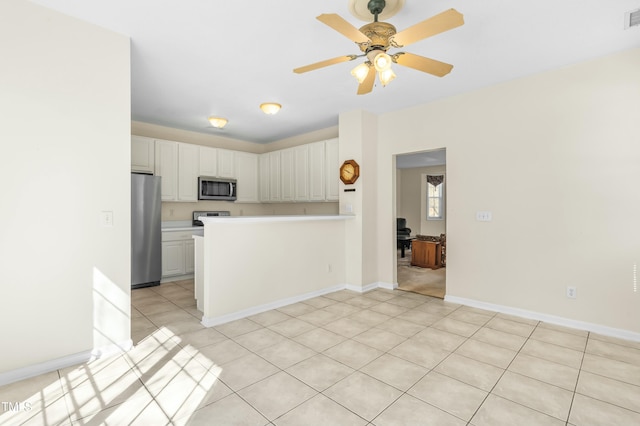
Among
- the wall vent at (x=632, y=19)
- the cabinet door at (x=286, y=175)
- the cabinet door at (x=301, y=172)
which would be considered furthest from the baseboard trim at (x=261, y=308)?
the wall vent at (x=632, y=19)

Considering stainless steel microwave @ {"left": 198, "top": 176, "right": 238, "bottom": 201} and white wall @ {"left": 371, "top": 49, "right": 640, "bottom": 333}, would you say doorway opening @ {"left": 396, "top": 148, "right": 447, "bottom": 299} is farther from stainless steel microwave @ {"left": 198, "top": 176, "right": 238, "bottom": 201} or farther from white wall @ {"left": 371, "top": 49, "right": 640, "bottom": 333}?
stainless steel microwave @ {"left": 198, "top": 176, "right": 238, "bottom": 201}

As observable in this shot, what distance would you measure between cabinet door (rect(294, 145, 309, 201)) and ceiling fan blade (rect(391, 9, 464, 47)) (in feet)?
11.8

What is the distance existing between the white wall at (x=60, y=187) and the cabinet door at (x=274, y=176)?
11.7ft

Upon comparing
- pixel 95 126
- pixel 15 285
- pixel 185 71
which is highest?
pixel 185 71

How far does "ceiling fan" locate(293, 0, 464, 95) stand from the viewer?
70.2 inches

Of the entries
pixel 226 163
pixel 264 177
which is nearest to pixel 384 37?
pixel 226 163

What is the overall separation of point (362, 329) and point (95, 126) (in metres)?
2.95

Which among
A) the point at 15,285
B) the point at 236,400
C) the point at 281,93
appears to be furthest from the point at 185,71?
the point at 236,400

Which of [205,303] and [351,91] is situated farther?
[351,91]

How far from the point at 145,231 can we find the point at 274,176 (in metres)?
2.49

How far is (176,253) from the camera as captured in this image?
5.14m

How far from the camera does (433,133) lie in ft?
13.8

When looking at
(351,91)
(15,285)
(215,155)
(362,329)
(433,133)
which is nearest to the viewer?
(15,285)

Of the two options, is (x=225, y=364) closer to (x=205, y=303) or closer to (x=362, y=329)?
(x=205, y=303)
